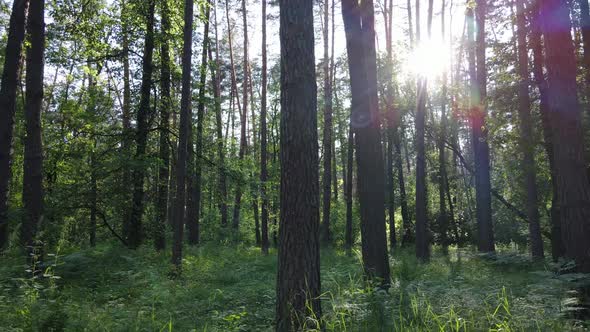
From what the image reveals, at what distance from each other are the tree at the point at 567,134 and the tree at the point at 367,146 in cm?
322

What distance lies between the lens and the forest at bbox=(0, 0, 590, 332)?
4418 millimetres

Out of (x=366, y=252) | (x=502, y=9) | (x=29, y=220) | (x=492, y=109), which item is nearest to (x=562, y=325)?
(x=366, y=252)

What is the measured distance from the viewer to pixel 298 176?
4.35 m

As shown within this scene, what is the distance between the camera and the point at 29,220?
747cm

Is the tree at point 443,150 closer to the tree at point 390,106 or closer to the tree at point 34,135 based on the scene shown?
the tree at point 390,106

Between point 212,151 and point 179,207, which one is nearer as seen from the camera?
point 179,207

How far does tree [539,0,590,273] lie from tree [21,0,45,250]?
379 inches

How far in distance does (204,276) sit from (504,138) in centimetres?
1023

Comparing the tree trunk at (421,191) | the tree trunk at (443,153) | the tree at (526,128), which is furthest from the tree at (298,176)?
the tree trunk at (443,153)

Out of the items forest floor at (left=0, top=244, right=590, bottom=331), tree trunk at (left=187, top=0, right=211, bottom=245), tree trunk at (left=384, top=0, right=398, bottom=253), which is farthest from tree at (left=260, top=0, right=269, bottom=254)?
tree trunk at (left=384, top=0, right=398, bottom=253)

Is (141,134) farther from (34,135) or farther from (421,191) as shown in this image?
(421,191)

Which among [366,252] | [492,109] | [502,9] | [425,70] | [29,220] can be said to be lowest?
[366,252]

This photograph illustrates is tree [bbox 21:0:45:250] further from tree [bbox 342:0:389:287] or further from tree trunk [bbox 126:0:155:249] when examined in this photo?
tree [bbox 342:0:389:287]

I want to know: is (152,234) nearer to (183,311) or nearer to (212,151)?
(212,151)
